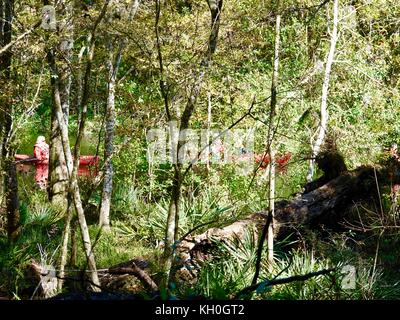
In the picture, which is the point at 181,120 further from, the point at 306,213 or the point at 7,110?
the point at 306,213

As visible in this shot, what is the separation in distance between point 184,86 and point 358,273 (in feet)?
12.6

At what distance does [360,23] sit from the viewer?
47.7 ft

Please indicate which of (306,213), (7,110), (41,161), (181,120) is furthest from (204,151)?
(181,120)

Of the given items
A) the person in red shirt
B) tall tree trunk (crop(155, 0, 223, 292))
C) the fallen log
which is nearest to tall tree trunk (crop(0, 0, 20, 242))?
the fallen log

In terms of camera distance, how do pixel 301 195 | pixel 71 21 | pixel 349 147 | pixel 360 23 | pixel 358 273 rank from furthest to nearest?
pixel 360 23 < pixel 349 147 < pixel 301 195 < pixel 71 21 < pixel 358 273

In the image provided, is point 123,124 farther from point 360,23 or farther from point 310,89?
point 360,23

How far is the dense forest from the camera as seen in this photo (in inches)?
269

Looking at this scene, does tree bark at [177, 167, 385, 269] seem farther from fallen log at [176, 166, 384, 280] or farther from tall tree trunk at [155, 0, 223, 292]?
tall tree trunk at [155, 0, 223, 292]

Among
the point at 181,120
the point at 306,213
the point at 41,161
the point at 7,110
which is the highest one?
the point at 7,110

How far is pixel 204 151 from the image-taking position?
39.3ft

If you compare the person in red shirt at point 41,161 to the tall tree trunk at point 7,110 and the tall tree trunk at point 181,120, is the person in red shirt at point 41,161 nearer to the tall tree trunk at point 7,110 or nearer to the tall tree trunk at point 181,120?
the tall tree trunk at point 7,110

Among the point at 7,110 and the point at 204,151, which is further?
the point at 204,151

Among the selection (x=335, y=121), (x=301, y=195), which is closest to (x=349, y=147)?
(x=335, y=121)

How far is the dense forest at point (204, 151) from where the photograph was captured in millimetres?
Answer: 6824
